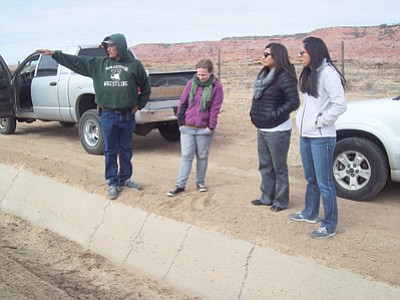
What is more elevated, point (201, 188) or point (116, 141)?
point (116, 141)

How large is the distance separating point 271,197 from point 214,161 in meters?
2.87

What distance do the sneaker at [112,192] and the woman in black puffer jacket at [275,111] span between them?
1961 mm

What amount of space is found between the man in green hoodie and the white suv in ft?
8.14

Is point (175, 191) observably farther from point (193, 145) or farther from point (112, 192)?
point (112, 192)

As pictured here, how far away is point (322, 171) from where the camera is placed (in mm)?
4660

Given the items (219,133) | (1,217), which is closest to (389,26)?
(219,133)

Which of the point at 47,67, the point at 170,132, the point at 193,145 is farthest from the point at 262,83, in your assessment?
the point at 47,67

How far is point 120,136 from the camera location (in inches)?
255

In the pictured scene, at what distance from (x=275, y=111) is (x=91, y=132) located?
477cm

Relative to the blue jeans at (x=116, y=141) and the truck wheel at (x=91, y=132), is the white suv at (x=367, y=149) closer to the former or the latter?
the blue jeans at (x=116, y=141)

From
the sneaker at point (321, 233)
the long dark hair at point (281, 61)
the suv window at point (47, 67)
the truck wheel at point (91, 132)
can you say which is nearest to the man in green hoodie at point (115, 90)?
the long dark hair at point (281, 61)

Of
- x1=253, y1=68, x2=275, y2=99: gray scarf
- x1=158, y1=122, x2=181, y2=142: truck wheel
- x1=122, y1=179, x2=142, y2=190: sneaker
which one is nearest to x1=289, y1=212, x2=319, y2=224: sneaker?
x1=253, y1=68, x2=275, y2=99: gray scarf

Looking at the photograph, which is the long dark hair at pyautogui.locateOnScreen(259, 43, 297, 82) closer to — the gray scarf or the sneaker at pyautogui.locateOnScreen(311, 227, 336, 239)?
the gray scarf

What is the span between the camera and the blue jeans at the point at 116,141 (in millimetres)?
6235
